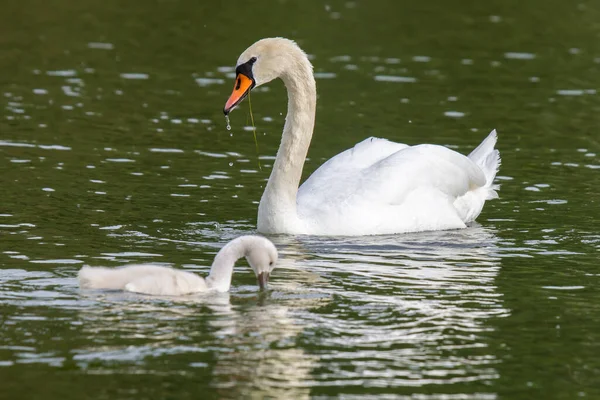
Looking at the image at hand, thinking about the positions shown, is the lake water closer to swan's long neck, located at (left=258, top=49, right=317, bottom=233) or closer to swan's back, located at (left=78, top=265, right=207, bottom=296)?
swan's back, located at (left=78, top=265, right=207, bottom=296)

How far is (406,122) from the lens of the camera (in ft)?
62.3

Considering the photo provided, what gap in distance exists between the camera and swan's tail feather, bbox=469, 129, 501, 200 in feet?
48.5

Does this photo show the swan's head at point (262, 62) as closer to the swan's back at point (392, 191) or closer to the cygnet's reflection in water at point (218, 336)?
the swan's back at point (392, 191)

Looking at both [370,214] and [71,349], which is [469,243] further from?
[71,349]

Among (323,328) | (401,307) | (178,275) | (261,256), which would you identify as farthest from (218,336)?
(401,307)

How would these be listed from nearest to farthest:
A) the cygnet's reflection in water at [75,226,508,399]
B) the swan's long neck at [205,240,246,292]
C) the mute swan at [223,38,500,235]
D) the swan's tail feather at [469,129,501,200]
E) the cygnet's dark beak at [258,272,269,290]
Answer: the cygnet's reflection in water at [75,226,508,399] < the swan's long neck at [205,240,246,292] < the cygnet's dark beak at [258,272,269,290] < the mute swan at [223,38,500,235] < the swan's tail feather at [469,129,501,200]

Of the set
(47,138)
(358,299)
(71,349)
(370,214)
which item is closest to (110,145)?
(47,138)

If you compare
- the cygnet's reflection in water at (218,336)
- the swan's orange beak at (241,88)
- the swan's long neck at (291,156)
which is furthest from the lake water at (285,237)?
the swan's orange beak at (241,88)

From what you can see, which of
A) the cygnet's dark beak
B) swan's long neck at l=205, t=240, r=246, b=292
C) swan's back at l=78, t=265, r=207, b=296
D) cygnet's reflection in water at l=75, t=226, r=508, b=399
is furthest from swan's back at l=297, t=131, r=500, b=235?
swan's back at l=78, t=265, r=207, b=296

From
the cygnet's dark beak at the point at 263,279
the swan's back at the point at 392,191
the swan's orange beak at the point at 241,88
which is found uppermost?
the swan's orange beak at the point at 241,88

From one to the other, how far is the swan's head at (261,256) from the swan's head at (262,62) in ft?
8.51

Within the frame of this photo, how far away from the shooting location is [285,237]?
12766mm

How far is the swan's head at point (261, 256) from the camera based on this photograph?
1032 centimetres

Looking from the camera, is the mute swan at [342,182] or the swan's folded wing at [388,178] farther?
the swan's folded wing at [388,178]
